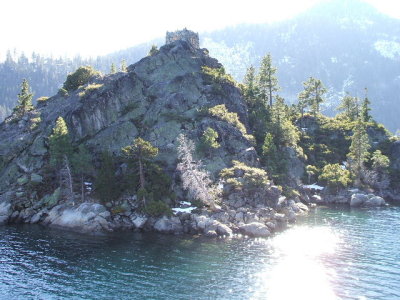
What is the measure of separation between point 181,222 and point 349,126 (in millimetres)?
77592

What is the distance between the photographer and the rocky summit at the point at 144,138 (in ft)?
221

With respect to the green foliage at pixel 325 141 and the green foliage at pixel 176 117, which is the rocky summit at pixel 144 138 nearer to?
the green foliage at pixel 176 117

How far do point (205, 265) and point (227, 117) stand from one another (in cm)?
5333

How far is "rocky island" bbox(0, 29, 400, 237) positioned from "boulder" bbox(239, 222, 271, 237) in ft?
0.63

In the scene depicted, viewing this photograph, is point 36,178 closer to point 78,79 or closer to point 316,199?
point 78,79

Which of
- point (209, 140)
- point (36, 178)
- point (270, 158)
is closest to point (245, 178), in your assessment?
point (209, 140)

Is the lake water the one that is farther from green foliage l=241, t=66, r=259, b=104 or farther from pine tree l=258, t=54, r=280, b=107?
pine tree l=258, t=54, r=280, b=107

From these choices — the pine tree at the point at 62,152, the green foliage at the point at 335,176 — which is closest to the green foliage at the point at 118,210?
the pine tree at the point at 62,152

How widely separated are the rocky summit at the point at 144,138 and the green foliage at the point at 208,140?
1.94 metres

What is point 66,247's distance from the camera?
182 ft

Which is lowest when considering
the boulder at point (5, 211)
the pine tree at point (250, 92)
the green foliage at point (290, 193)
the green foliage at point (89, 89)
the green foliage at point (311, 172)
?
the boulder at point (5, 211)

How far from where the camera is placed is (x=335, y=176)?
9375 cm

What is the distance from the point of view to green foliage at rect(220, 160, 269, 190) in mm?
73562

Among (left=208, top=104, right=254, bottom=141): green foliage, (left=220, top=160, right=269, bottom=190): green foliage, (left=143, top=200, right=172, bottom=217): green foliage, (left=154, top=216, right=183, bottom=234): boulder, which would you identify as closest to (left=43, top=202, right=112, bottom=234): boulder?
(left=143, top=200, right=172, bottom=217): green foliage
